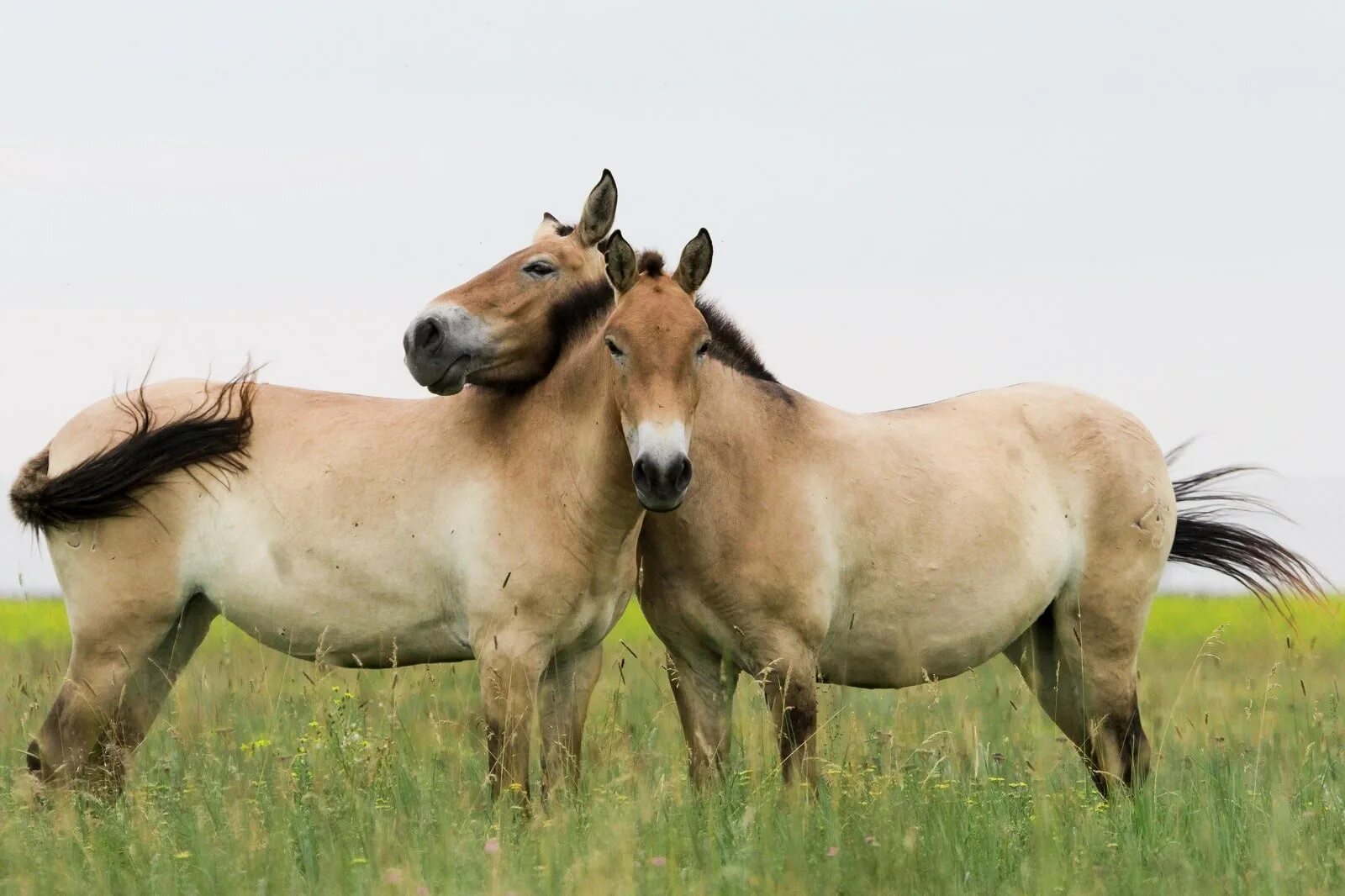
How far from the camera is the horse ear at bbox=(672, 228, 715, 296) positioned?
5637 mm

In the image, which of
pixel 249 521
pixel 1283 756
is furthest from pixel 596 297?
pixel 1283 756

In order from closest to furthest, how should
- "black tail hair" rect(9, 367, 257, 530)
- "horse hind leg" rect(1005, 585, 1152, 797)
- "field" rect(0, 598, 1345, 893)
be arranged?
"field" rect(0, 598, 1345, 893)
"black tail hair" rect(9, 367, 257, 530)
"horse hind leg" rect(1005, 585, 1152, 797)

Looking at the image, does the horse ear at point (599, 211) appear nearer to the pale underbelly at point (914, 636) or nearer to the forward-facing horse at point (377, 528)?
the forward-facing horse at point (377, 528)

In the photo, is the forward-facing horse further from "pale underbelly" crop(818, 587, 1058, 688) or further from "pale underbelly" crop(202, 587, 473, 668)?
"pale underbelly" crop(818, 587, 1058, 688)

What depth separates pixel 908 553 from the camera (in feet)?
21.0

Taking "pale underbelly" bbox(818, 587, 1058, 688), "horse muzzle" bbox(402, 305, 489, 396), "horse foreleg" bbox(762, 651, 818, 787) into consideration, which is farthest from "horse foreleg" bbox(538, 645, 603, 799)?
"horse muzzle" bbox(402, 305, 489, 396)

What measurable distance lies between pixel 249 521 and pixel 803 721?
2.65 m

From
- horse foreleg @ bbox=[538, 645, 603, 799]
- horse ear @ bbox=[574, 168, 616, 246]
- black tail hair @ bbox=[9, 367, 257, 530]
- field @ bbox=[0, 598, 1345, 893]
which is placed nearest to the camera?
field @ bbox=[0, 598, 1345, 893]

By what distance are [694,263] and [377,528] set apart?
6.07ft

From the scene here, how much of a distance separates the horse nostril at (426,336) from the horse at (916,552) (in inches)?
41.0

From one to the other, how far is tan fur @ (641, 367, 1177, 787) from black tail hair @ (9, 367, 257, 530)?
80.5 inches

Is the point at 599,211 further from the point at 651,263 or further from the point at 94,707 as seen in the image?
the point at 94,707

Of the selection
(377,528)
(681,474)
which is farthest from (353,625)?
(681,474)

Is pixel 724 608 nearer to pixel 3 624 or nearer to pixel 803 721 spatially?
pixel 803 721
